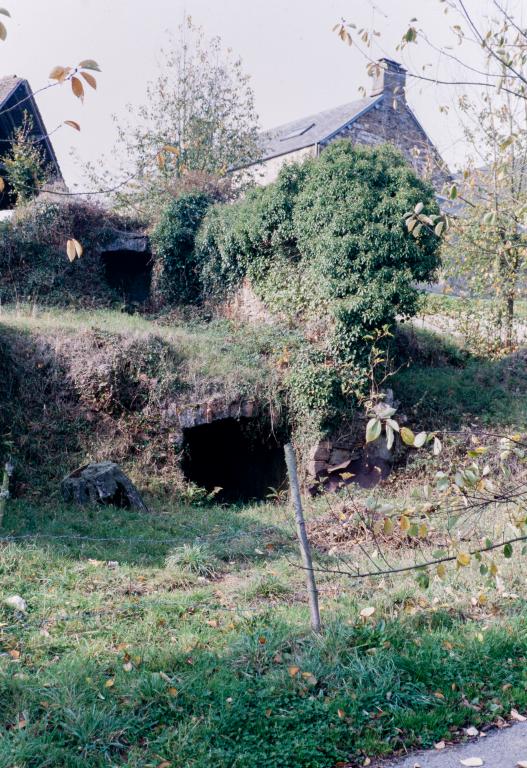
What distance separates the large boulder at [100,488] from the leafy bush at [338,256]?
139 inches

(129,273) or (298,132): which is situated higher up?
(298,132)

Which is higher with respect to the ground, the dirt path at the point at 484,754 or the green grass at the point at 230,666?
the green grass at the point at 230,666

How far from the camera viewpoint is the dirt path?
3.83m

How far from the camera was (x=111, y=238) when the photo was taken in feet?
56.7

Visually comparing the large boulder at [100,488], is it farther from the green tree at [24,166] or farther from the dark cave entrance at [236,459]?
the green tree at [24,166]

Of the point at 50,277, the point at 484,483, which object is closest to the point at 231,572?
the point at 484,483

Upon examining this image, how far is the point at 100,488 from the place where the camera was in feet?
28.9

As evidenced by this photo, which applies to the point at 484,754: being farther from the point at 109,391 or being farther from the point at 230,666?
the point at 109,391

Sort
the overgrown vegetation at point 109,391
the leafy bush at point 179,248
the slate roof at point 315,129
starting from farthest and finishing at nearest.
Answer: the slate roof at point 315,129 < the leafy bush at point 179,248 < the overgrown vegetation at point 109,391

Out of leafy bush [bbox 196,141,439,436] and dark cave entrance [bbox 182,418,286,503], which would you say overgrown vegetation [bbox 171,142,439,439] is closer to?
leafy bush [bbox 196,141,439,436]

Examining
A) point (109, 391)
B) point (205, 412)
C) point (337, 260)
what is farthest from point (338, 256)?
point (109, 391)

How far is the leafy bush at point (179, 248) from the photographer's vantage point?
54.3 ft

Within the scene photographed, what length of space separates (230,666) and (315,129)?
86.5 feet

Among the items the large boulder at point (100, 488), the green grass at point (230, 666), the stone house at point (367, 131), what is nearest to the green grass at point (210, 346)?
the large boulder at point (100, 488)
